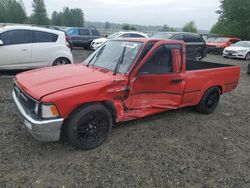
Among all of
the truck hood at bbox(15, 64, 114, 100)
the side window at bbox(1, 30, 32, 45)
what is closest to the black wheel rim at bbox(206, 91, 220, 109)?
the truck hood at bbox(15, 64, 114, 100)

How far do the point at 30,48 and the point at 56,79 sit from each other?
479 centimetres

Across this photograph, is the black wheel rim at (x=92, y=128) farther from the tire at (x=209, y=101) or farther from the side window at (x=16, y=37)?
the side window at (x=16, y=37)

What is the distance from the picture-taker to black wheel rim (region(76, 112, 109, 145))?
12.5 ft

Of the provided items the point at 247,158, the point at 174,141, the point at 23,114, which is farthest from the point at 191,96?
the point at 23,114

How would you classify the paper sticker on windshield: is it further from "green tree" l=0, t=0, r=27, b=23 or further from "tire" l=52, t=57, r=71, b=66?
Answer: "green tree" l=0, t=0, r=27, b=23

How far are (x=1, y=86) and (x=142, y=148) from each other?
4.93 metres

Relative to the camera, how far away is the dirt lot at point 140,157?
3328mm

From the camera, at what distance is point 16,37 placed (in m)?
8.04

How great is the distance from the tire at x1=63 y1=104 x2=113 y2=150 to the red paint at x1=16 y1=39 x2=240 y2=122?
123mm

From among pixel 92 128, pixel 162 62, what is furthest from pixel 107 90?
pixel 162 62

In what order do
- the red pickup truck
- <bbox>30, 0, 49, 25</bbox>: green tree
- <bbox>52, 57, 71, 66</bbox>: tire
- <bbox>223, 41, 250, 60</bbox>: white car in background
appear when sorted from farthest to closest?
1. <bbox>30, 0, 49, 25</bbox>: green tree
2. <bbox>223, 41, 250, 60</bbox>: white car in background
3. <bbox>52, 57, 71, 66</bbox>: tire
4. the red pickup truck

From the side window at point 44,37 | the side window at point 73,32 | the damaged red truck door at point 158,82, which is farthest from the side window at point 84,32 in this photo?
the damaged red truck door at point 158,82

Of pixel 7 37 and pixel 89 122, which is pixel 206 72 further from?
pixel 7 37

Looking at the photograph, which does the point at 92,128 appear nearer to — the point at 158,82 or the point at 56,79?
the point at 56,79
